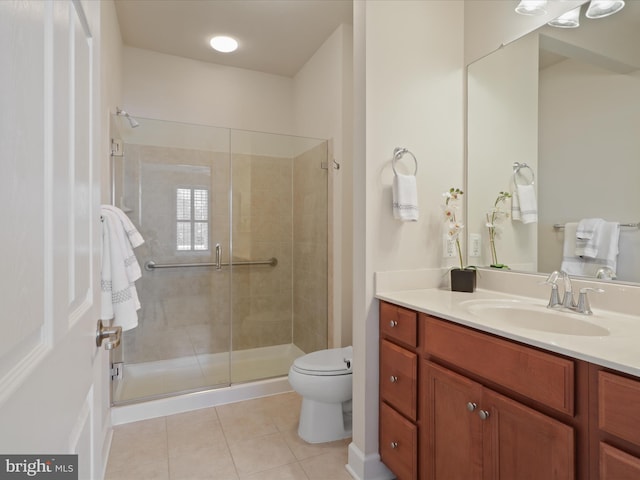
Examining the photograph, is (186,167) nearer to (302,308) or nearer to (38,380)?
(302,308)

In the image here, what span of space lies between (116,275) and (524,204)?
203cm

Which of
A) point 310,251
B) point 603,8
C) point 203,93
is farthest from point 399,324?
point 203,93

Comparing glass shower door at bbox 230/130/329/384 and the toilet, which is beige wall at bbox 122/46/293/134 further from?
the toilet

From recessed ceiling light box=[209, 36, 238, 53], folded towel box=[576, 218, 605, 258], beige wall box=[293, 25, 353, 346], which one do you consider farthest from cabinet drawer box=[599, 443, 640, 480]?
recessed ceiling light box=[209, 36, 238, 53]

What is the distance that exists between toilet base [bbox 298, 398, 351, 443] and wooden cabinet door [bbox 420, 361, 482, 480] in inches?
27.4

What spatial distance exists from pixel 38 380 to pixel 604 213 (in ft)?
5.83

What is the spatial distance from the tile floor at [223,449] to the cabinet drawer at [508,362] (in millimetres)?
940

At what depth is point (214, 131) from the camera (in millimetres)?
3051

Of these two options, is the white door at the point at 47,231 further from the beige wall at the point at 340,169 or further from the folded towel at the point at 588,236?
the beige wall at the point at 340,169

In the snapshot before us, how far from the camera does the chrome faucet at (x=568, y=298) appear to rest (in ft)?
4.24

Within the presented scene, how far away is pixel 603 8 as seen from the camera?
54.6 inches

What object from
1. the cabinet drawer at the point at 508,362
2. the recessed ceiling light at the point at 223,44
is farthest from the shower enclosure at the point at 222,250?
the cabinet drawer at the point at 508,362

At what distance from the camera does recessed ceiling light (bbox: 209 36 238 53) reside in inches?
111

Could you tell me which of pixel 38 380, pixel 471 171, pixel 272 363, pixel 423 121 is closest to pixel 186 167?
pixel 272 363
